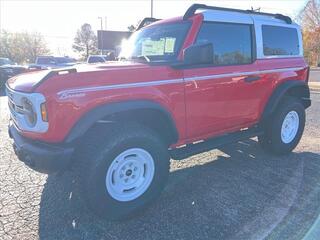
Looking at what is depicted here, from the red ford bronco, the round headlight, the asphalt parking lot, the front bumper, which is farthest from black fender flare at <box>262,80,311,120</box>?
the round headlight

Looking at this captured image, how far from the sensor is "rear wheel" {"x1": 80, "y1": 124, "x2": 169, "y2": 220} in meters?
3.06

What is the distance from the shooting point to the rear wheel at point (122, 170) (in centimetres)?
306

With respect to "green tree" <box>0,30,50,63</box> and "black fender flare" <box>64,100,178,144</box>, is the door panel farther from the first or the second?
"green tree" <box>0,30,50,63</box>

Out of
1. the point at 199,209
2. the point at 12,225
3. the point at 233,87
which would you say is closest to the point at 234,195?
the point at 199,209

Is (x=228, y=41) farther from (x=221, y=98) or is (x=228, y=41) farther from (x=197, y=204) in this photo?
(x=197, y=204)

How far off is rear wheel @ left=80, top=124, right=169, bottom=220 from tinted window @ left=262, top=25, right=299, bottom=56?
7.82ft

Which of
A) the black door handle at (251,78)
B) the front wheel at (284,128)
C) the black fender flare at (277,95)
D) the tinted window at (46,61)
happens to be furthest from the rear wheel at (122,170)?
the tinted window at (46,61)

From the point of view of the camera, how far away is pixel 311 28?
4847cm

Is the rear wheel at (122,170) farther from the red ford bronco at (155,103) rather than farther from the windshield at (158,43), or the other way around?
the windshield at (158,43)

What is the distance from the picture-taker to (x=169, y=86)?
3.54 m

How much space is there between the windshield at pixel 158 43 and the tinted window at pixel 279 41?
1480 millimetres

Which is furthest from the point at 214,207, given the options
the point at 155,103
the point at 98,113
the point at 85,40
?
the point at 85,40

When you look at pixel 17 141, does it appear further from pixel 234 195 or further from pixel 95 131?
pixel 234 195

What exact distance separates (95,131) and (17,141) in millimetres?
827
